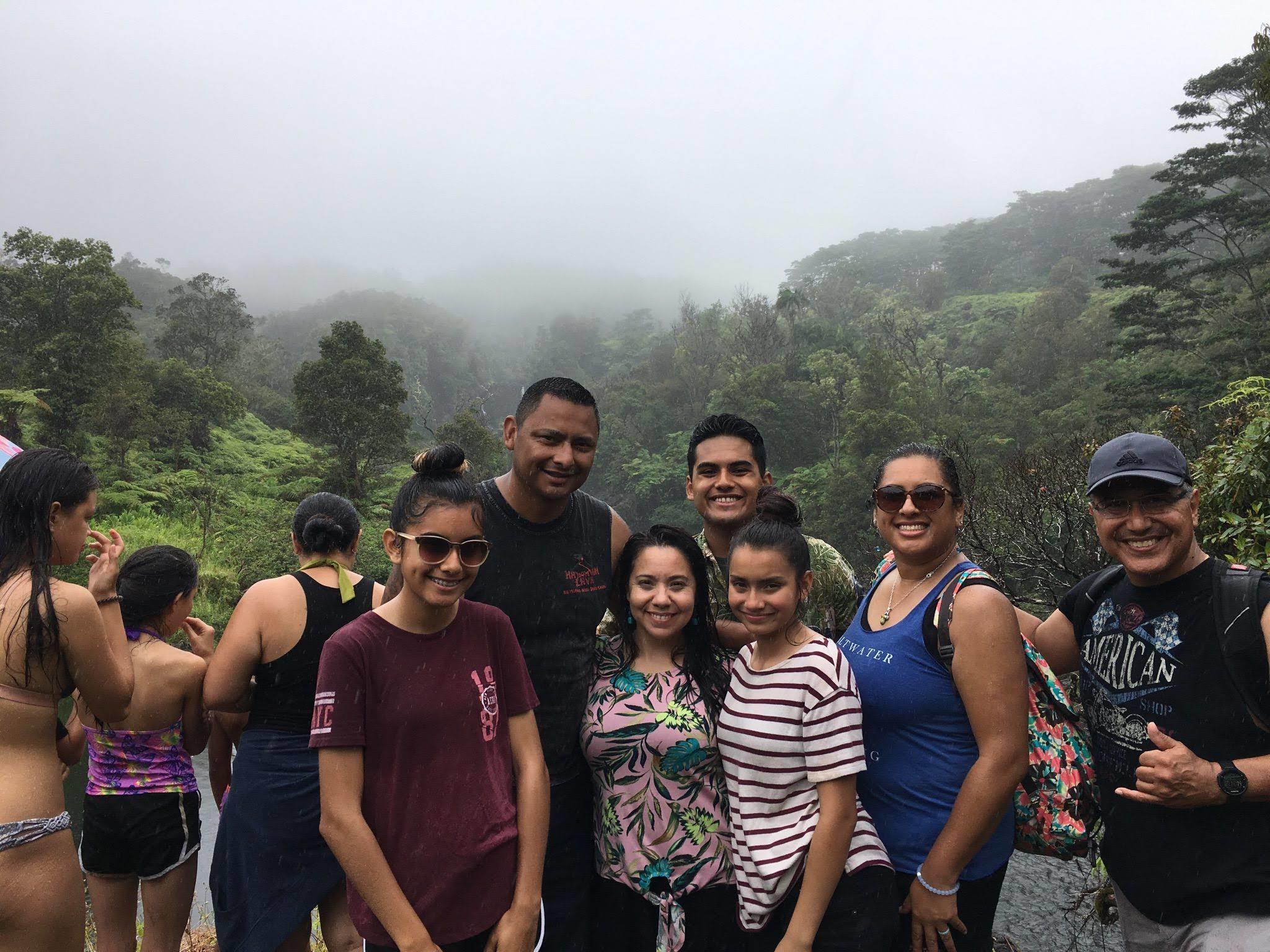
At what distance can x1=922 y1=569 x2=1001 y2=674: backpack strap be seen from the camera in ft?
5.90

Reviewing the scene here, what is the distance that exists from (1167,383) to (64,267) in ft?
108

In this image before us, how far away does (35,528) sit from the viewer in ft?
7.21

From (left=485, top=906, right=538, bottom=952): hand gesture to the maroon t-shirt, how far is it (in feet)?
0.08

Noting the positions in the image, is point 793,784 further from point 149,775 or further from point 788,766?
point 149,775

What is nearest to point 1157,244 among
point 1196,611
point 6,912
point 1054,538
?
point 1054,538

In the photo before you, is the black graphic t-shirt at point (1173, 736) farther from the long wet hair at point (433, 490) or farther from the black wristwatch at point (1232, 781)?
the long wet hair at point (433, 490)

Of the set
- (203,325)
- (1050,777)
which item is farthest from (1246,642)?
(203,325)

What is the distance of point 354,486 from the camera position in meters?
22.5

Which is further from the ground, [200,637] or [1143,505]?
[1143,505]

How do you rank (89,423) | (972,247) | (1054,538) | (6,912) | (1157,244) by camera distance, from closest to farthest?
(6,912)
(1054,538)
(89,423)
(1157,244)
(972,247)

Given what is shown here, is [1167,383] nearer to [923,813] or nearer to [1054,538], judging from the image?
[1054,538]

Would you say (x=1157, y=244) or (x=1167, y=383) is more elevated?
(x=1157, y=244)

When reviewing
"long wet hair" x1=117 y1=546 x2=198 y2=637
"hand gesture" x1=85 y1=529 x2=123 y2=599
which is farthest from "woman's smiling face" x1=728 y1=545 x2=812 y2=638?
"long wet hair" x1=117 y1=546 x2=198 y2=637

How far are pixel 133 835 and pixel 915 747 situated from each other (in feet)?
9.50
